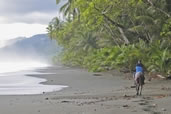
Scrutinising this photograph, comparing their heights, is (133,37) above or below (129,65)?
above

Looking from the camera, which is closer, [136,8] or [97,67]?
[136,8]

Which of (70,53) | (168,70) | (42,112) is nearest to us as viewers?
(42,112)

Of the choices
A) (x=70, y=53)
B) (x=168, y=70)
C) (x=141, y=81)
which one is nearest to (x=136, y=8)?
(x=168, y=70)

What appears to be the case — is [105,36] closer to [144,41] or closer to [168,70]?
[144,41]

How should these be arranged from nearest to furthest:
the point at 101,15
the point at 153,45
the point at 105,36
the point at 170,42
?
the point at 170,42, the point at 153,45, the point at 101,15, the point at 105,36

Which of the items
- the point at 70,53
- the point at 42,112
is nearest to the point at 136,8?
the point at 42,112

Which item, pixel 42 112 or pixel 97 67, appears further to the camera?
pixel 97 67

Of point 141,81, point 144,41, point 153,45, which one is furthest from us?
point 144,41

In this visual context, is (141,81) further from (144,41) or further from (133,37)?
(133,37)

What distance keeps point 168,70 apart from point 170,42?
2.43 m

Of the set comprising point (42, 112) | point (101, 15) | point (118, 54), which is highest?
point (101, 15)

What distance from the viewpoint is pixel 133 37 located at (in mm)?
30969

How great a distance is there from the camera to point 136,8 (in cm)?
2389

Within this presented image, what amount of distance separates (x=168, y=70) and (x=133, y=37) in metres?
13.0
